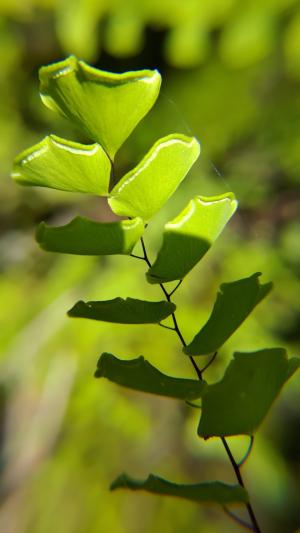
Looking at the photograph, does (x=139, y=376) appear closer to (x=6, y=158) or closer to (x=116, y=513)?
(x=116, y=513)

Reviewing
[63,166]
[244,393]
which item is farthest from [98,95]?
[244,393]

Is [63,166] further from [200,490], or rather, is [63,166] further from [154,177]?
[200,490]

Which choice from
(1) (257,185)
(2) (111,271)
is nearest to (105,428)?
(2) (111,271)

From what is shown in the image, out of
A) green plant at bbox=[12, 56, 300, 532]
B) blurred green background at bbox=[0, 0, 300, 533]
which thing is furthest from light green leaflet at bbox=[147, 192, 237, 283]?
blurred green background at bbox=[0, 0, 300, 533]

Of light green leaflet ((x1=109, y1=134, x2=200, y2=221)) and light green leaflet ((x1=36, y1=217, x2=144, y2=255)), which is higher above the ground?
light green leaflet ((x1=109, y1=134, x2=200, y2=221))

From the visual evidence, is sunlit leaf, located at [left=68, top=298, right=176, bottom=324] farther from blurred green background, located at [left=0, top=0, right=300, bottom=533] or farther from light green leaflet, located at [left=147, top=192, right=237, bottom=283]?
blurred green background, located at [left=0, top=0, right=300, bottom=533]

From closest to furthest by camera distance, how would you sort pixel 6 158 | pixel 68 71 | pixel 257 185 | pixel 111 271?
pixel 68 71 → pixel 111 271 → pixel 257 185 → pixel 6 158

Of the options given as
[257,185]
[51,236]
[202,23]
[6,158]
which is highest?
[51,236]

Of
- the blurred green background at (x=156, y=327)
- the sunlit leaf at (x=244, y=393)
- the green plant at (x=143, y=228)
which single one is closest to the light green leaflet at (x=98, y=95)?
the green plant at (x=143, y=228)
